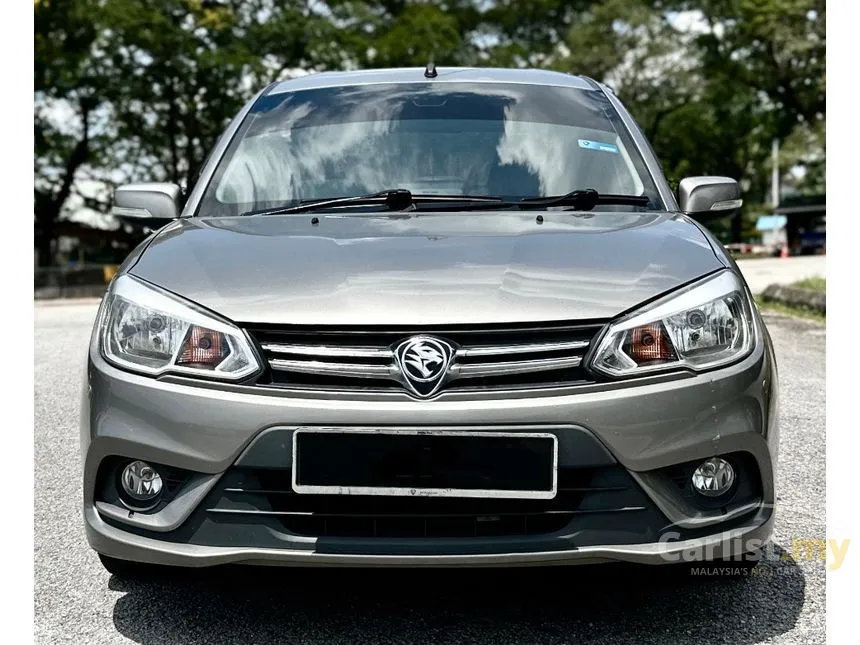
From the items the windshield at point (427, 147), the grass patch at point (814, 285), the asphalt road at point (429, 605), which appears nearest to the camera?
the asphalt road at point (429, 605)

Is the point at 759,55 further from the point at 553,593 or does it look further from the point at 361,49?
the point at 553,593

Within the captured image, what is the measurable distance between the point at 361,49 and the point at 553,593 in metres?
24.1

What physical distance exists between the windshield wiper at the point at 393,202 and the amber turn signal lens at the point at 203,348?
33.4 inches

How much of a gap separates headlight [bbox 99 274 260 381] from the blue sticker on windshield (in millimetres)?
1620

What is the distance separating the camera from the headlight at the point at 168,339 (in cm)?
251

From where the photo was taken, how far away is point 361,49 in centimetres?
2578

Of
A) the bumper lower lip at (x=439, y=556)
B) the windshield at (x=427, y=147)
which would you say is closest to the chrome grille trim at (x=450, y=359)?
the bumper lower lip at (x=439, y=556)

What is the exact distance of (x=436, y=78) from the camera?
4.11 m

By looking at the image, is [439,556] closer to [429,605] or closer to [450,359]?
[450,359]

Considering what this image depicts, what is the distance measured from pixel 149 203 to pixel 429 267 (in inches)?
53.2

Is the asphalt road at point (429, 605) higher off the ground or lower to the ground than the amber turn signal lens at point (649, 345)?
lower

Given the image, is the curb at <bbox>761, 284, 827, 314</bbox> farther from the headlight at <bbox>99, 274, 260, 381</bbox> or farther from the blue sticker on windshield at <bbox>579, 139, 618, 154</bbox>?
the headlight at <bbox>99, 274, 260, 381</bbox>

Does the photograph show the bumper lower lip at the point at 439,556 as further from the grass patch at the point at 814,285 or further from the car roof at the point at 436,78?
the grass patch at the point at 814,285
